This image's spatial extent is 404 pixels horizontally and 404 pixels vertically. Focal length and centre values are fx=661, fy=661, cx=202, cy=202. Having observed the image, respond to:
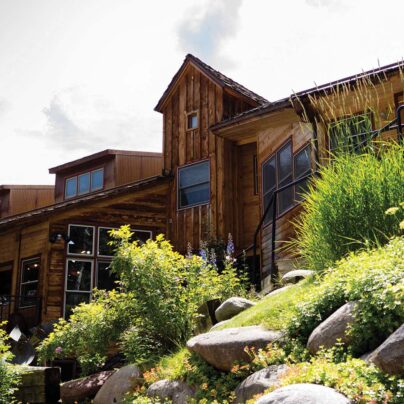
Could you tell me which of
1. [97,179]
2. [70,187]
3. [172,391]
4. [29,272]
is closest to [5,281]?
[29,272]

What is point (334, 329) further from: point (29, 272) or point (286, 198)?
point (29, 272)

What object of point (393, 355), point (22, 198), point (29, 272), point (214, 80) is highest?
point (214, 80)

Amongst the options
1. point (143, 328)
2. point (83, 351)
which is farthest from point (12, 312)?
point (143, 328)

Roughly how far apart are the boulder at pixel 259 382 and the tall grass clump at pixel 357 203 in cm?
157

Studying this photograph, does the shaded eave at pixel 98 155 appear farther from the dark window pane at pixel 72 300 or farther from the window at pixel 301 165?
the window at pixel 301 165

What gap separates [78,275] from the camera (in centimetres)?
1738

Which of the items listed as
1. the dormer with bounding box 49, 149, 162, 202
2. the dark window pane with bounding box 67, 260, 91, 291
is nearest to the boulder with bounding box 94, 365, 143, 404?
the dark window pane with bounding box 67, 260, 91, 291

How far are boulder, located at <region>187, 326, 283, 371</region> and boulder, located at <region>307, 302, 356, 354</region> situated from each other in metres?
0.62

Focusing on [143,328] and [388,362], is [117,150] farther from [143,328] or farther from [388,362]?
[388,362]

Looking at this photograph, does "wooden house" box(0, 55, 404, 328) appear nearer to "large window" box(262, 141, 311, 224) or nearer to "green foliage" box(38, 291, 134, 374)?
"large window" box(262, 141, 311, 224)

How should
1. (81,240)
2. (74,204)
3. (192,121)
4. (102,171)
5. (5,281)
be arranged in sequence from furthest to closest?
(102,171) → (5,281) → (192,121) → (81,240) → (74,204)

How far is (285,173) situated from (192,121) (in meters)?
5.36

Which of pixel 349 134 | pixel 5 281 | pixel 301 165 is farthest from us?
pixel 5 281

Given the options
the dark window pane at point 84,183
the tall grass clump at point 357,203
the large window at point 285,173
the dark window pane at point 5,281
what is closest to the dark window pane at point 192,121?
the large window at point 285,173
